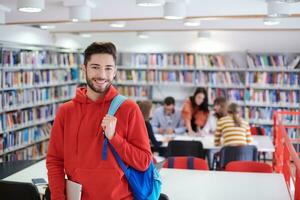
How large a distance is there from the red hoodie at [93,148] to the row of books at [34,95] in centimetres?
475

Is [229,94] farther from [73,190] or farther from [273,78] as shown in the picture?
[73,190]

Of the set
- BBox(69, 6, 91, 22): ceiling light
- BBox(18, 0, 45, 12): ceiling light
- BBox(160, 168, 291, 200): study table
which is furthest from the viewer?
BBox(69, 6, 91, 22): ceiling light

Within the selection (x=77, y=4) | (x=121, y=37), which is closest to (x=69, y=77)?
(x=121, y=37)

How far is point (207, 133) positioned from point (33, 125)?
3.13 meters

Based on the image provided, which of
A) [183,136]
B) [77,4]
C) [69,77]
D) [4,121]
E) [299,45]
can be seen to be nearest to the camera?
[77,4]

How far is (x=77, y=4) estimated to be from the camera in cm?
476

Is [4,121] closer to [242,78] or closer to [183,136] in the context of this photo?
[183,136]

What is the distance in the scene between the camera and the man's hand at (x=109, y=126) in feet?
6.35

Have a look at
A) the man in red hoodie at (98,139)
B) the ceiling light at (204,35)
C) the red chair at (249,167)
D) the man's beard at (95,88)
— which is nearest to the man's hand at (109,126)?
the man in red hoodie at (98,139)

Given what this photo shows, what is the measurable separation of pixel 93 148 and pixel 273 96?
6602mm

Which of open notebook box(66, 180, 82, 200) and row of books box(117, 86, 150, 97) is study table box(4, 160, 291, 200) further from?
row of books box(117, 86, 150, 97)

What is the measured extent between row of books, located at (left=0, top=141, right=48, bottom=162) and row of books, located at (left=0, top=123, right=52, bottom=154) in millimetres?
126

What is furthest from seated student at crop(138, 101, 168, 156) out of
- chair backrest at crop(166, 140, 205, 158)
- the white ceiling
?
the white ceiling

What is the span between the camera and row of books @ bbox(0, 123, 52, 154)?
6.60 m
